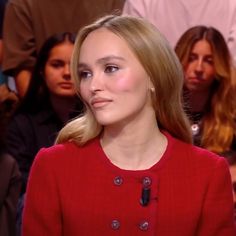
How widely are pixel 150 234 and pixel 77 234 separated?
16 cm

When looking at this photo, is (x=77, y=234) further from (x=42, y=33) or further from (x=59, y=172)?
(x=42, y=33)

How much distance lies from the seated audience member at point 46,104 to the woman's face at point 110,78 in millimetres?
1044

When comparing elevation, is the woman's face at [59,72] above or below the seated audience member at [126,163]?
below

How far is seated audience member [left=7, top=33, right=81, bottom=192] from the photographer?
2480 millimetres

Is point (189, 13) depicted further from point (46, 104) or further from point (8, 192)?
point (8, 192)

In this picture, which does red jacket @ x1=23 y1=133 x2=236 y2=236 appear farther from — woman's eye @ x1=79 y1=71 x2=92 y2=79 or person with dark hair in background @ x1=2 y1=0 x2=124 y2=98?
person with dark hair in background @ x1=2 y1=0 x2=124 y2=98

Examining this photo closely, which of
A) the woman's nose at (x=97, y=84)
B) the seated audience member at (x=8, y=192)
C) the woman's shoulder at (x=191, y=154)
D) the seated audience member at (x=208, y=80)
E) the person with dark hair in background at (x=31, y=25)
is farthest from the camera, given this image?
the person with dark hair in background at (x=31, y=25)

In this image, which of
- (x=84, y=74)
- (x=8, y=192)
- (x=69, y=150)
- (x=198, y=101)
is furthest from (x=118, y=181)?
(x=198, y=101)

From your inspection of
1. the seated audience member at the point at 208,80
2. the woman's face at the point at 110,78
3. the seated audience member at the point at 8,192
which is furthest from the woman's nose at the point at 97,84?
the seated audience member at the point at 208,80

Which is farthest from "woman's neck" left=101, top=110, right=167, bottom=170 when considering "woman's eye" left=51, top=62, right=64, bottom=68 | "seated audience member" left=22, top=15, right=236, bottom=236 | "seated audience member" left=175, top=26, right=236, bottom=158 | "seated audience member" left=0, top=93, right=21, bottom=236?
"woman's eye" left=51, top=62, right=64, bottom=68

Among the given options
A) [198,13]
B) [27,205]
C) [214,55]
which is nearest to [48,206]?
[27,205]

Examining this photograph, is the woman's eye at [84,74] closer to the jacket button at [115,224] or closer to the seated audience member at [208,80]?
the jacket button at [115,224]

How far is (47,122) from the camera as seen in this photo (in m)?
2.54

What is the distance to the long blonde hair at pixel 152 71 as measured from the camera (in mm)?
1439
